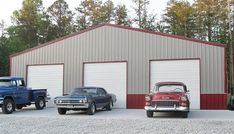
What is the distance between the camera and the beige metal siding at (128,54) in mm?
22844

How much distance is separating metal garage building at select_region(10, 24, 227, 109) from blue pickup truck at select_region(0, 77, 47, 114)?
3625 mm

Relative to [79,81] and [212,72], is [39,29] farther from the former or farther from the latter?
[212,72]

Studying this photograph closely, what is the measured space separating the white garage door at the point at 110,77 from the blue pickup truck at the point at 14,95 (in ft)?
12.2

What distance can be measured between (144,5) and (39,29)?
50.9 ft

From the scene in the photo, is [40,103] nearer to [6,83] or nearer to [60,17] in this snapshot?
[6,83]

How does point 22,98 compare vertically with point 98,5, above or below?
below

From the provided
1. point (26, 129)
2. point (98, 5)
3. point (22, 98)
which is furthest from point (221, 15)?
point (26, 129)

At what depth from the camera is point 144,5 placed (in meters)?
53.6

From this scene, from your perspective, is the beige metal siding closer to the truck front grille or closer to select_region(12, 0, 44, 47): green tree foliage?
the truck front grille

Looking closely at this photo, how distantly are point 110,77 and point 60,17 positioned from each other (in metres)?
35.4

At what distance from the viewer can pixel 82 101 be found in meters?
19.1

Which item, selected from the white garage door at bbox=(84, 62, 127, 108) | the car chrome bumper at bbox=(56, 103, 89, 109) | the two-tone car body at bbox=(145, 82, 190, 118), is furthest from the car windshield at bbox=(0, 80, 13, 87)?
the two-tone car body at bbox=(145, 82, 190, 118)

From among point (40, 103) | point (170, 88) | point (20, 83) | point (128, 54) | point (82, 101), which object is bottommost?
point (40, 103)

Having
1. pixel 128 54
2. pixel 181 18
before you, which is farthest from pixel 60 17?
pixel 128 54
